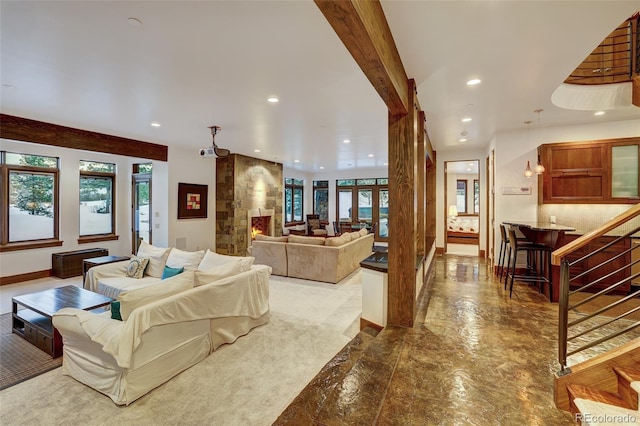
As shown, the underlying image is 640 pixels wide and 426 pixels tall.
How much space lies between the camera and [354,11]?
133 centimetres

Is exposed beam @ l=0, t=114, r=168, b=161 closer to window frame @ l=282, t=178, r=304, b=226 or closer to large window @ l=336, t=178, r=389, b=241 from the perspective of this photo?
window frame @ l=282, t=178, r=304, b=226

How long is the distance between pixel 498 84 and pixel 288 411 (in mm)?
3698

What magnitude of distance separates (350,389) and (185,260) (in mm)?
3136

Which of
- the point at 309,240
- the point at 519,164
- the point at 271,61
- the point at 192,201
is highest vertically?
the point at 271,61

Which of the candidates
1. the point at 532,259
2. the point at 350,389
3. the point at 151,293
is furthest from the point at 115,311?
the point at 532,259

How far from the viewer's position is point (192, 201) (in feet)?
23.7

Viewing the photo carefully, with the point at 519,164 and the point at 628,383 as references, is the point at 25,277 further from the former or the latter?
the point at 519,164

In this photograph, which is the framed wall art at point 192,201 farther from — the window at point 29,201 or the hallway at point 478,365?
the hallway at point 478,365

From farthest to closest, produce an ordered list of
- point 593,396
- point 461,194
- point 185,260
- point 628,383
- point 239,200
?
point 461,194, point 239,200, point 185,260, point 593,396, point 628,383

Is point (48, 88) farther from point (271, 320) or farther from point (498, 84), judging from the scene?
point (498, 84)

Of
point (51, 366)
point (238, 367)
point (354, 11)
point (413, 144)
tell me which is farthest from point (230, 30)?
point (51, 366)

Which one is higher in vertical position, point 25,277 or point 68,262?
point 68,262

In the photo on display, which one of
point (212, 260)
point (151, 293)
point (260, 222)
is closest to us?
point (151, 293)

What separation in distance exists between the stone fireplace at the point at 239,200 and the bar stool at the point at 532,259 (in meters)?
6.14
